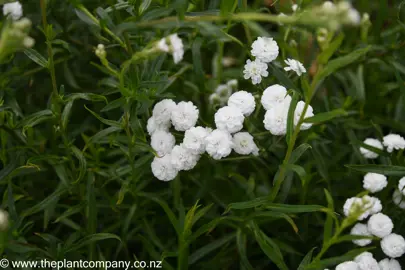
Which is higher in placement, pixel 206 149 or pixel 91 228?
pixel 206 149

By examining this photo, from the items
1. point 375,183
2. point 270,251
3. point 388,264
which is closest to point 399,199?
point 375,183

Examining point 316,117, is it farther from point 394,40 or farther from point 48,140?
point 48,140

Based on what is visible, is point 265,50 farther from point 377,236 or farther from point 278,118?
point 377,236

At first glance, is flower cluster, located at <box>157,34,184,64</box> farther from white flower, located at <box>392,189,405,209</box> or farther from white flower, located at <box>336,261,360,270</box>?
white flower, located at <box>392,189,405,209</box>


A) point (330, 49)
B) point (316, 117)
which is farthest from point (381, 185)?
point (330, 49)

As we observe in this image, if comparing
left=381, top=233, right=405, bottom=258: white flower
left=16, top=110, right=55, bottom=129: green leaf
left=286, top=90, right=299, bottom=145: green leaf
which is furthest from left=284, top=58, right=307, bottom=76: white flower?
left=16, top=110, right=55, bottom=129: green leaf

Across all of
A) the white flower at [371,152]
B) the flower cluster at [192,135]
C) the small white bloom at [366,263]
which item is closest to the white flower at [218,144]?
the flower cluster at [192,135]

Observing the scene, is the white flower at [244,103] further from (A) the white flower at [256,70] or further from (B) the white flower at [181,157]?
(B) the white flower at [181,157]
